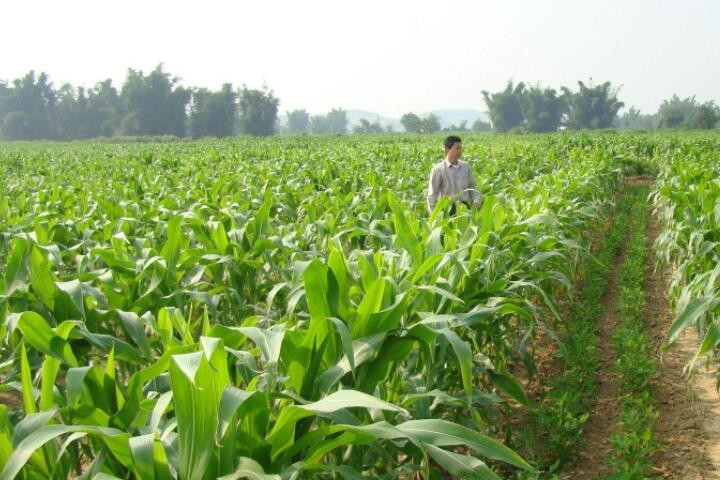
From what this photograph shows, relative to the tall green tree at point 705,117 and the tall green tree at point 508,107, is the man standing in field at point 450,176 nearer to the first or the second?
the tall green tree at point 705,117

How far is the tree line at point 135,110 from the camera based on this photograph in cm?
7894

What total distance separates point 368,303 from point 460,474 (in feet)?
2.28

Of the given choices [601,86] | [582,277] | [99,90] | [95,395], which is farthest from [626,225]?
[99,90]

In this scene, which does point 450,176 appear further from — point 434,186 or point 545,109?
point 545,109

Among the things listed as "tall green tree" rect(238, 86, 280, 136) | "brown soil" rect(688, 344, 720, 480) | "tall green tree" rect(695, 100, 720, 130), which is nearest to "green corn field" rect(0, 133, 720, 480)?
"brown soil" rect(688, 344, 720, 480)

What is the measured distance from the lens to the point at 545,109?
83062 millimetres

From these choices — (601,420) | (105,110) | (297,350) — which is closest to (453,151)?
(601,420)

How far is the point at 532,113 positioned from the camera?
8431cm

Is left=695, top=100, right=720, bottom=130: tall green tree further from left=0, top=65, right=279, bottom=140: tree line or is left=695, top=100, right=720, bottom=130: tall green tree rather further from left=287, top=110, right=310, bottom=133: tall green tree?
left=287, top=110, right=310, bottom=133: tall green tree

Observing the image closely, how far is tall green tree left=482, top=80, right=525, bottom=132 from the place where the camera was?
86.7 metres

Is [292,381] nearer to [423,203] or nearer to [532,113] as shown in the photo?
[423,203]

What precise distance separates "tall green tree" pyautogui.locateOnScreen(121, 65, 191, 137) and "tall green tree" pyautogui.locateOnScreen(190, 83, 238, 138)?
1601mm

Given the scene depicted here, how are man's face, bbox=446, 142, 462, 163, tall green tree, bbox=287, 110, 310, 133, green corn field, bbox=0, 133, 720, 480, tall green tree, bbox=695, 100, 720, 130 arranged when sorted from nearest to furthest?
green corn field, bbox=0, 133, 720, 480
man's face, bbox=446, 142, 462, 163
tall green tree, bbox=695, 100, 720, 130
tall green tree, bbox=287, 110, 310, 133

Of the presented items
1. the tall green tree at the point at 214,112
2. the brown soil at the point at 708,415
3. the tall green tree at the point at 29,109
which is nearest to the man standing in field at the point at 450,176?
the brown soil at the point at 708,415
